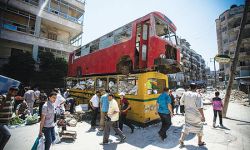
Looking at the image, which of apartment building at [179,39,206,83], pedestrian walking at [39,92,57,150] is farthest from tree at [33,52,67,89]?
apartment building at [179,39,206,83]

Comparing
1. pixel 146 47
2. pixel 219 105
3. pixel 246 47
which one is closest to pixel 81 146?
pixel 146 47

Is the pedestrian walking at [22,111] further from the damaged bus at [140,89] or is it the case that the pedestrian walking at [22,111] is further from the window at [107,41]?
the window at [107,41]

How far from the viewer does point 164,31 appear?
8.01 metres

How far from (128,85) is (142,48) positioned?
7.15 ft

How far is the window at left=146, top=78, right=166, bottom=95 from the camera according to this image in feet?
25.1

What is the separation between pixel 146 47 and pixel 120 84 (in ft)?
8.49

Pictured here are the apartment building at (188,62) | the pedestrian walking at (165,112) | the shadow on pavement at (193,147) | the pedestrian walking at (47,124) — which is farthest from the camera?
the apartment building at (188,62)

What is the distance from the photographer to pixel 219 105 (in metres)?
7.16

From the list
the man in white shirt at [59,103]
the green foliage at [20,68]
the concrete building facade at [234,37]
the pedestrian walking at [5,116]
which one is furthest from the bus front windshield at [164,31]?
the concrete building facade at [234,37]

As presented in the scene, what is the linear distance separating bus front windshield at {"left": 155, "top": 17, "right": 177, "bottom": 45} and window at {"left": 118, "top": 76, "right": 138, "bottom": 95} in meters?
2.76

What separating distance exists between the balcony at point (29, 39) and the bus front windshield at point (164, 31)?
1742 cm

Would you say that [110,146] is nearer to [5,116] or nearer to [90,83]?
[5,116]

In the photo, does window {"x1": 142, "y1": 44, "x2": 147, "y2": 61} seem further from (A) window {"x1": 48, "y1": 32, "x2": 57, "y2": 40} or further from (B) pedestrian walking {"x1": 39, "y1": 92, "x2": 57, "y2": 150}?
(A) window {"x1": 48, "y1": 32, "x2": 57, "y2": 40}

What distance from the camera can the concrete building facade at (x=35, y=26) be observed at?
17.4 m
